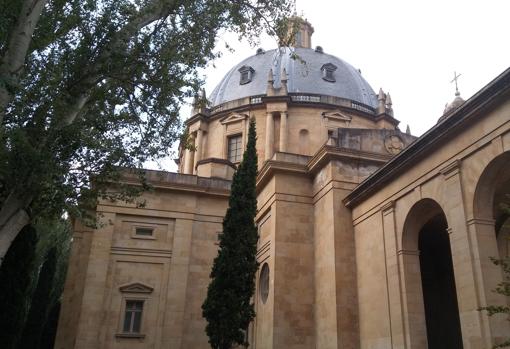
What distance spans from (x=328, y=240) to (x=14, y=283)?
10291 millimetres

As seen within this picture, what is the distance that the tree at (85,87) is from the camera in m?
9.89

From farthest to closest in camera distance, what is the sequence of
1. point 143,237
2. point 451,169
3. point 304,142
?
point 304,142, point 143,237, point 451,169

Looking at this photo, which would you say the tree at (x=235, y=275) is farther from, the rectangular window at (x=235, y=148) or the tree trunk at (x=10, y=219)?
the rectangular window at (x=235, y=148)

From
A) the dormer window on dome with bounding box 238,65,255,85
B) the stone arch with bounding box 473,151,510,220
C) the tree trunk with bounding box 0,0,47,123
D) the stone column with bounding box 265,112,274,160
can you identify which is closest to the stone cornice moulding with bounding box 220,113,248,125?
the stone column with bounding box 265,112,274,160

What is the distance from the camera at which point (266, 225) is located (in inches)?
791

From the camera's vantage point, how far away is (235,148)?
29859 millimetres

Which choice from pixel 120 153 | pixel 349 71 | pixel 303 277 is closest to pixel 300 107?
pixel 349 71

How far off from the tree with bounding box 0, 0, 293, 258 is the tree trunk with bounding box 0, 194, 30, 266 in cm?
2

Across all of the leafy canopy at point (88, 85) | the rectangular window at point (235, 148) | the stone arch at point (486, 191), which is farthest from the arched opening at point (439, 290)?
the rectangular window at point (235, 148)

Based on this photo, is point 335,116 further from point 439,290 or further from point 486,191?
point 486,191

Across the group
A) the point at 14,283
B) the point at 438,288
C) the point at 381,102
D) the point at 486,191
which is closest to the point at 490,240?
the point at 486,191

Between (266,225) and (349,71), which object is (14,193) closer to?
(266,225)

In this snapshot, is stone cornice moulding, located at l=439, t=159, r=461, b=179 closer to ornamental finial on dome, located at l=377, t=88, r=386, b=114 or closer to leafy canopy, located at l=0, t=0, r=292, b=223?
leafy canopy, located at l=0, t=0, r=292, b=223

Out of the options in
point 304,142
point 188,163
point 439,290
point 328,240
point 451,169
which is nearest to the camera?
point 451,169
